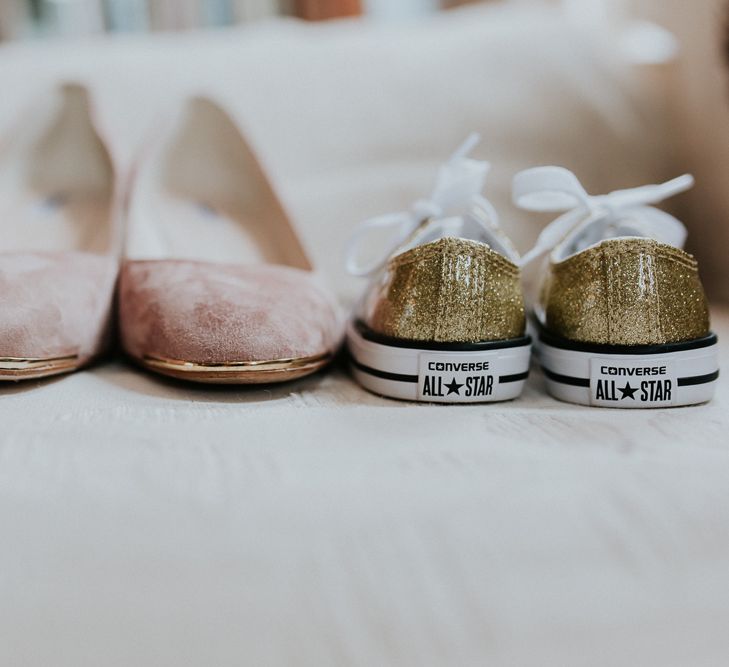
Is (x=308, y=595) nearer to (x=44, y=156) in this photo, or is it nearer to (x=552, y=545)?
(x=552, y=545)

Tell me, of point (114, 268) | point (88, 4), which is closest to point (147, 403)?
point (114, 268)

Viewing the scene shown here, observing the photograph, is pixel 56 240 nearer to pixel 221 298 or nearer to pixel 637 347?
pixel 221 298

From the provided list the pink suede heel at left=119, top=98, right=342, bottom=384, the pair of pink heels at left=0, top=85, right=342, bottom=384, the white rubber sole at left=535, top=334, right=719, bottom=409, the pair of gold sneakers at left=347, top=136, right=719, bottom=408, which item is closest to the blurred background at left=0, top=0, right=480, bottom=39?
the pair of pink heels at left=0, top=85, right=342, bottom=384

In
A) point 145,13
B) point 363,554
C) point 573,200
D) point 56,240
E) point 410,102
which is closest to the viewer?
point 363,554

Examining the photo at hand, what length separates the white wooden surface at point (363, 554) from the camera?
0.33 metres

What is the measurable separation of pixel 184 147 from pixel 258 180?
5.0 inches

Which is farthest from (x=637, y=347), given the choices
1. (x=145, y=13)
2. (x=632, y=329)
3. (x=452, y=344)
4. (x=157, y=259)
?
(x=145, y=13)

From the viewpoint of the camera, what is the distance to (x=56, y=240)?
Result: 0.85m

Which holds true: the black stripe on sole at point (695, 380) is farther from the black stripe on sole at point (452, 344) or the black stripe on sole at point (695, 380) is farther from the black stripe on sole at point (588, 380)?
the black stripe on sole at point (452, 344)

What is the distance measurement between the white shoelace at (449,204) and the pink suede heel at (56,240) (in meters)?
0.24

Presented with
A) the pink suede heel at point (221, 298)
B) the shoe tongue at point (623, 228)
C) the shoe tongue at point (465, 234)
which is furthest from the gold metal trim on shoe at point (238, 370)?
the shoe tongue at point (623, 228)

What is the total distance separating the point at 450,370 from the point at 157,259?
1.02 feet

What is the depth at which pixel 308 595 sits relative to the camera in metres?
0.33

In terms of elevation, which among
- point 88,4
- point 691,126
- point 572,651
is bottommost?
point 572,651
